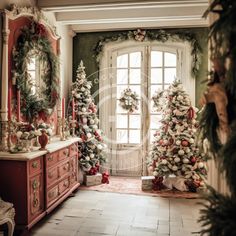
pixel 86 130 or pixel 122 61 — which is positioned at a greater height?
pixel 122 61

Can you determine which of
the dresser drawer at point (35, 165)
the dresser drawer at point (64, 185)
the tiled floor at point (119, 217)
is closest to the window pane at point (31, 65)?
the dresser drawer at point (35, 165)

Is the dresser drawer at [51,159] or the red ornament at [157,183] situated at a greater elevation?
the dresser drawer at [51,159]

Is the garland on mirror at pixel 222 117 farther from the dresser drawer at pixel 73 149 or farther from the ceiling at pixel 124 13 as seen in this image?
the dresser drawer at pixel 73 149

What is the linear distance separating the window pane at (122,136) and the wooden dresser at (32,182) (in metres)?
2.05

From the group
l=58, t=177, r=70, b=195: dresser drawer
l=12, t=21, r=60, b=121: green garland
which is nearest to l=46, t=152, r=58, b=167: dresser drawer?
l=58, t=177, r=70, b=195: dresser drawer

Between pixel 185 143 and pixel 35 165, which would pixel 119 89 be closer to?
pixel 185 143

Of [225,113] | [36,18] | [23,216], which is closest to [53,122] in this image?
[36,18]

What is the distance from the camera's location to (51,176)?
12.9 feet

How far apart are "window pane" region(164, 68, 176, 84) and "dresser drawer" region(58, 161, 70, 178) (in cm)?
269

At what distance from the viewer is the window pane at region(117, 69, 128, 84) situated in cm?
614

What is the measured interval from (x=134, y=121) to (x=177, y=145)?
4.17 ft

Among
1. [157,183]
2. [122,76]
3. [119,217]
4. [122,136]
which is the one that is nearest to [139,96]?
[122,76]

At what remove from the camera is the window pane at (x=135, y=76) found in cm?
608

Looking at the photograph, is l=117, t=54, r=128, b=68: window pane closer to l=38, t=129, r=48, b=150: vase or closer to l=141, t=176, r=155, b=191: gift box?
l=141, t=176, r=155, b=191: gift box
